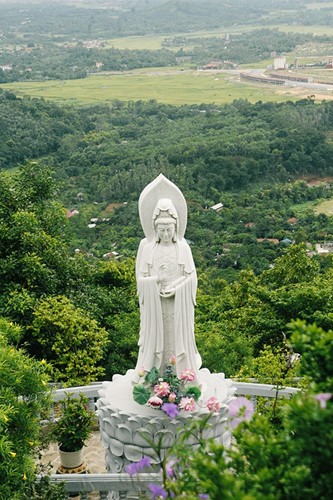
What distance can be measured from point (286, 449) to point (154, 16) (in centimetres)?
20407

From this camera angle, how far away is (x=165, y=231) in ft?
26.9

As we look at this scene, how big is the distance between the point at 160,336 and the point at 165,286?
1.78 feet

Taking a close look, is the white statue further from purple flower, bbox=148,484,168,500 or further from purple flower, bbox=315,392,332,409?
purple flower, bbox=315,392,332,409

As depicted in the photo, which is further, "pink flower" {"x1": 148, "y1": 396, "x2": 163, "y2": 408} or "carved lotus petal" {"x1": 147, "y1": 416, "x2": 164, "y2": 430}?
"carved lotus petal" {"x1": 147, "y1": 416, "x2": 164, "y2": 430}

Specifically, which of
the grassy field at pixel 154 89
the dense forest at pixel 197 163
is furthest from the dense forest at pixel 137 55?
the dense forest at pixel 197 163

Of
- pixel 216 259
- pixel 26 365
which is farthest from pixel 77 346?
pixel 216 259

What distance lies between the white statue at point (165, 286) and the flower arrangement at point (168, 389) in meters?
0.10

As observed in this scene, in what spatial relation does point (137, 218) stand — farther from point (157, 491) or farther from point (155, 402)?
point (157, 491)

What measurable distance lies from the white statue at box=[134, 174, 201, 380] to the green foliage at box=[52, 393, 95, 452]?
34.7 inches

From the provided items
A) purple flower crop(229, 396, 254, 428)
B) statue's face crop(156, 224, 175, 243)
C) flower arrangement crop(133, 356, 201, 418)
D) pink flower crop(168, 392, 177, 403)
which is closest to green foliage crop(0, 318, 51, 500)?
flower arrangement crop(133, 356, 201, 418)

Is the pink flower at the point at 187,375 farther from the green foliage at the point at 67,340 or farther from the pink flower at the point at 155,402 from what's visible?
the green foliage at the point at 67,340

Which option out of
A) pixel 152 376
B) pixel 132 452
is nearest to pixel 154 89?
pixel 152 376

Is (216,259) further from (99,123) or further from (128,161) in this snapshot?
(99,123)

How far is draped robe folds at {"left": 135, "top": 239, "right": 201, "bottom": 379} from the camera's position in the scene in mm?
8078
